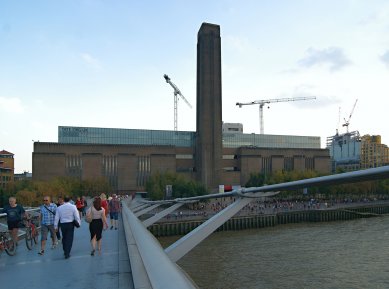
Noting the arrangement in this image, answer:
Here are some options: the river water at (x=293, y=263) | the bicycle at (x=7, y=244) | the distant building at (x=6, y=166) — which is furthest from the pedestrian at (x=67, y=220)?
the distant building at (x=6, y=166)

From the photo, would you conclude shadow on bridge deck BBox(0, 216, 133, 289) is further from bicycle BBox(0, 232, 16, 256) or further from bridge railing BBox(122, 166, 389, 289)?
bridge railing BBox(122, 166, 389, 289)

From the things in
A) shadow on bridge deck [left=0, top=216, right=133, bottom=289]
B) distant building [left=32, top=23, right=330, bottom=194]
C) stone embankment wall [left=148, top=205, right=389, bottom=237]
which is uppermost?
distant building [left=32, top=23, right=330, bottom=194]

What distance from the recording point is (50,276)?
6.74 metres

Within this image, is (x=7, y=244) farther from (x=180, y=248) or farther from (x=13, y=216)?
(x=180, y=248)

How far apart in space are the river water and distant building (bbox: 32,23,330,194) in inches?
2151

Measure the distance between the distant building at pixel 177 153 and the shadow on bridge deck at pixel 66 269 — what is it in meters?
77.7

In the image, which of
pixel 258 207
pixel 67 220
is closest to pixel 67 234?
pixel 67 220

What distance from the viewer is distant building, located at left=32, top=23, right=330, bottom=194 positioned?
8556cm

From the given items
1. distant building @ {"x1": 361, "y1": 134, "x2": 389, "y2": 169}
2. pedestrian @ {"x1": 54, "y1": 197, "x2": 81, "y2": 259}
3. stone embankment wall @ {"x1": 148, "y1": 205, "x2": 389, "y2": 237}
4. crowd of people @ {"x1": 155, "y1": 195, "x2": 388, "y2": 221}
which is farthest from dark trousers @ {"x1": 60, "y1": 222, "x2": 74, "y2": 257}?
distant building @ {"x1": 361, "y1": 134, "x2": 389, "y2": 169}

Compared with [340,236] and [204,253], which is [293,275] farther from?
[340,236]

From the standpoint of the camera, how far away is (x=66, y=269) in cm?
729

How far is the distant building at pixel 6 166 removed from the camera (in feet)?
322

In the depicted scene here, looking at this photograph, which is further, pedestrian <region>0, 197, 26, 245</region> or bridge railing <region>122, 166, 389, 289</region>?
pedestrian <region>0, 197, 26, 245</region>

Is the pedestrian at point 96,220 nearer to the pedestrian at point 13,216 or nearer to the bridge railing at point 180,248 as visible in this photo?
the pedestrian at point 13,216
